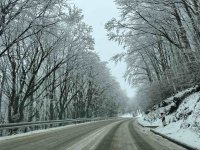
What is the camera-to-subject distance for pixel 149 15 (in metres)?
18.7

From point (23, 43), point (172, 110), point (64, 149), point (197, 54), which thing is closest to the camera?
point (64, 149)

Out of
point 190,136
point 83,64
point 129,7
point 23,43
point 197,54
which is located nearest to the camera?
point 190,136

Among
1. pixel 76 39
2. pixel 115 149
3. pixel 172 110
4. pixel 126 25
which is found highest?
pixel 76 39

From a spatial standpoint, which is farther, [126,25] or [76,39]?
[76,39]

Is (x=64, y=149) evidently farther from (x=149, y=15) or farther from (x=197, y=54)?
(x=149, y=15)

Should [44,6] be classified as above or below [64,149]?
above

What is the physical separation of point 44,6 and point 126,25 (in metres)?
5.72

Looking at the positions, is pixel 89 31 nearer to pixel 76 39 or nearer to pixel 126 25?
pixel 76 39

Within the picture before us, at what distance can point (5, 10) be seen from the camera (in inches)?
665

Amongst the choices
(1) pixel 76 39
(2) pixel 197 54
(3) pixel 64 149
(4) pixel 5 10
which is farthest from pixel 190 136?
(1) pixel 76 39

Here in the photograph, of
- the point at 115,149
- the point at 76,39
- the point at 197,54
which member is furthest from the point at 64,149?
the point at 76,39

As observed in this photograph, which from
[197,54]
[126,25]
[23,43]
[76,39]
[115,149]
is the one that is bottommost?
[115,149]

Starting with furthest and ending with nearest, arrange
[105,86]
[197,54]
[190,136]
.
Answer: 1. [105,86]
2. [197,54]
3. [190,136]

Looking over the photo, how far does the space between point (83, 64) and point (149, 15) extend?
71.8 feet
